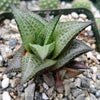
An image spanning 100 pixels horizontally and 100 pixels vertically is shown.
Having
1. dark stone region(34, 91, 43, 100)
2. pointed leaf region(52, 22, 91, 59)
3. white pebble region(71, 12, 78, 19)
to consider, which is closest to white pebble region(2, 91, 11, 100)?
dark stone region(34, 91, 43, 100)

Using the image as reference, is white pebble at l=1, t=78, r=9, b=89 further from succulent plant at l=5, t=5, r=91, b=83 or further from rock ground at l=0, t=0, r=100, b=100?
succulent plant at l=5, t=5, r=91, b=83

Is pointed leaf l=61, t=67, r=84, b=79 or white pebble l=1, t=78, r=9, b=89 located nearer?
pointed leaf l=61, t=67, r=84, b=79

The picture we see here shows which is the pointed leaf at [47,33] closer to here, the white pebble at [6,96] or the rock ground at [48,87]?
the rock ground at [48,87]

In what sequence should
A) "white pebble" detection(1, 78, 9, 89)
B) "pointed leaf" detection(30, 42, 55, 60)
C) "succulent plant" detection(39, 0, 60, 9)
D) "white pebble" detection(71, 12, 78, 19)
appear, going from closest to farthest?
"pointed leaf" detection(30, 42, 55, 60)
"white pebble" detection(1, 78, 9, 89)
"white pebble" detection(71, 12, 78, 19)
"succulent plant" detection(39, 0, 60, 9)

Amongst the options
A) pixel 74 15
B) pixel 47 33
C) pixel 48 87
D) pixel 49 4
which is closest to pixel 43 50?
pixel 47 33

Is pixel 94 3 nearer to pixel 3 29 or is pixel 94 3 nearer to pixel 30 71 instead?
pixel 3 29

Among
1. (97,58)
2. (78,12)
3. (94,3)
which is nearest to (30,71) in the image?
(97,58)
